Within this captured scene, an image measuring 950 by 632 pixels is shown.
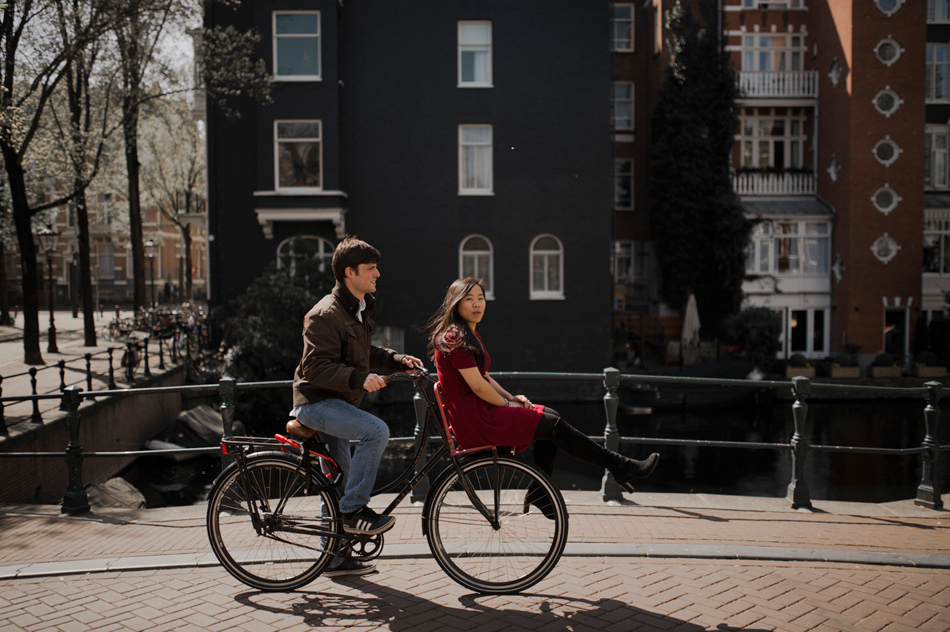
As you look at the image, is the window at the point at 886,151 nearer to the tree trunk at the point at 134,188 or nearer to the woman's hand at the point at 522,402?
the tree trunk at the point at 134,188

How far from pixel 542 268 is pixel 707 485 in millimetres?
10726

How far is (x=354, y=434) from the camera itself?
13.3 feet

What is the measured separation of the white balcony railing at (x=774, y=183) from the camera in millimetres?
29578

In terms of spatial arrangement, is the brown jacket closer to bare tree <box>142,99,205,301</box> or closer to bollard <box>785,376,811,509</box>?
bollard <box>785,376,811,509</box>

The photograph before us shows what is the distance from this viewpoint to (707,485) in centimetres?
1451

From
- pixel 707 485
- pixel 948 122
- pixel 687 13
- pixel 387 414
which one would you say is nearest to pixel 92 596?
pixel 707 485

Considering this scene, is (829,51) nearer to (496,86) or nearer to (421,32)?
(496,86)

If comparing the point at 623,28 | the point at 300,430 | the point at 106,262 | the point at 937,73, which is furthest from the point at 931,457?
the point at 106,262

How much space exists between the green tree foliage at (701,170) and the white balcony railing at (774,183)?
5.03 feet

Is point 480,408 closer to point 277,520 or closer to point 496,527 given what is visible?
point 496,527

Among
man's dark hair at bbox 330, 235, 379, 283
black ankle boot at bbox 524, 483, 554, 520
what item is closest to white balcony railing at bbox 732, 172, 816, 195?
man's dark hair at bbox 330, 235, 379, 283

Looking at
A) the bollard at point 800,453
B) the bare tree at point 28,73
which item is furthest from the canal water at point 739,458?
the bollard at point 800,453

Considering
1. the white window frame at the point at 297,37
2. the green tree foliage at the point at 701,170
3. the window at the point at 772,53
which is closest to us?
the white window frame at the point at 297,37

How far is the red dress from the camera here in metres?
3.96
